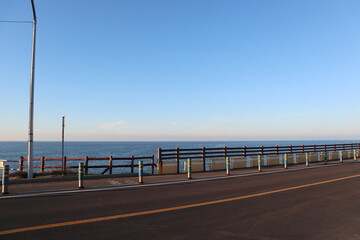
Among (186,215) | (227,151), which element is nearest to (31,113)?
(186,215)

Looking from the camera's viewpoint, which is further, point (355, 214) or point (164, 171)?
point (164, 171)

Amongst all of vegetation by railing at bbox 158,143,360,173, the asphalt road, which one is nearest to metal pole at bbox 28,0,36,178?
the asphalt road

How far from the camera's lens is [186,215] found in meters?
6.65

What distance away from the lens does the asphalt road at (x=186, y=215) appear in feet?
17.5

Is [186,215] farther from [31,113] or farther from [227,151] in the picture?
[227,151]

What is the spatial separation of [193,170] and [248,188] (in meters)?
7.75

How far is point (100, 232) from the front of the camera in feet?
17.7

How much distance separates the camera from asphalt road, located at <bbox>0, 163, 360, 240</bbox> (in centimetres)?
535

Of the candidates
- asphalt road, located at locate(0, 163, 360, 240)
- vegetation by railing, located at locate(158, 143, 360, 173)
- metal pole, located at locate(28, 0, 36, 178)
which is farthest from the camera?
vegetation by railing, located at locate(158, 143, 360, 173)

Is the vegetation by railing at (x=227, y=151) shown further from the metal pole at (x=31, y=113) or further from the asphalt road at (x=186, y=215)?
the asphalt road at (x=186, y=215)

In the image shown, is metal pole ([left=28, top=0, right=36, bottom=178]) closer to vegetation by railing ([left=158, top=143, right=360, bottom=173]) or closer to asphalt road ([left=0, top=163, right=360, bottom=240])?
asphalt road ([left=0, top=163, right=360, bottom=240])

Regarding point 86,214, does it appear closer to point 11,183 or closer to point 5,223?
point 5,223

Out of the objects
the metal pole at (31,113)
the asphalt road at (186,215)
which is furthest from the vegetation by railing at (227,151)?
the asphalt road at (186,215)

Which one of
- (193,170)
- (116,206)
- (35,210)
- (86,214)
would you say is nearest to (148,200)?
(116,206)
